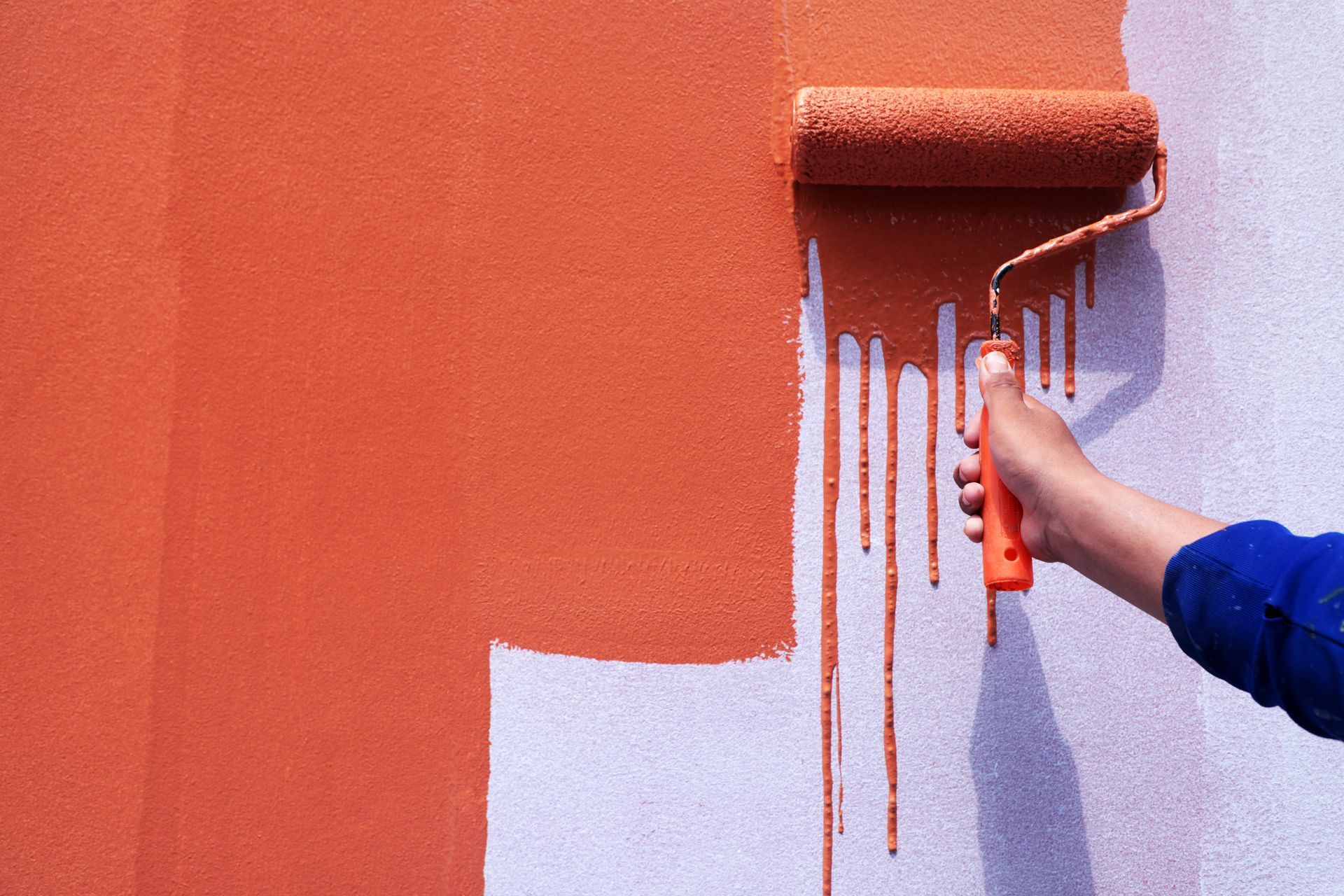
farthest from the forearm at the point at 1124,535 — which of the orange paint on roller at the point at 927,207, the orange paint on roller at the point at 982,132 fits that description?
the orange paint on roller at the point at 982,132

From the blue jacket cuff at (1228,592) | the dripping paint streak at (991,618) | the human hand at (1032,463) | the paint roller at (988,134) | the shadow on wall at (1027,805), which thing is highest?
the paint roller at (988,134)

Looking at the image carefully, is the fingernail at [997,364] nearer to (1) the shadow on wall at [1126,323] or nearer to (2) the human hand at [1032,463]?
(2) the human hand at [1032,463]

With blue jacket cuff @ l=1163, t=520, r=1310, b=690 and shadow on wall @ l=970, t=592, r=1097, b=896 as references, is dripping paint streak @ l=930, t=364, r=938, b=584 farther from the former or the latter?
blue jacket cuff @ l=1163, t=520, r=1310, b=690

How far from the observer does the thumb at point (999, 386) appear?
0.77m

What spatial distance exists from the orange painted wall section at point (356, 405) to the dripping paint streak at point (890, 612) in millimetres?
104

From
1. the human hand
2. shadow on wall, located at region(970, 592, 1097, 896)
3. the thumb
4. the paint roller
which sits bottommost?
shadow on wall, located at region(970, 592, 1097, 896)

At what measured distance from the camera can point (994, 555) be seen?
76 centimetres

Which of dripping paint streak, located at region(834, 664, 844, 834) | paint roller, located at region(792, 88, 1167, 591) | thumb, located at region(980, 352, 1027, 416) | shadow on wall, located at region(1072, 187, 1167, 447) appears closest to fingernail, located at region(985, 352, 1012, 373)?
thumb, located at region(980, 352, 1027, 416)

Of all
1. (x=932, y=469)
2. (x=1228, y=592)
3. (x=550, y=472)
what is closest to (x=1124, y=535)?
(x=1228, y=592)

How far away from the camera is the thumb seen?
773mm

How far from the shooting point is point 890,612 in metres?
0.94

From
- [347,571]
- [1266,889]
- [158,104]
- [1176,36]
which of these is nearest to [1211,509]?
[1266,889]

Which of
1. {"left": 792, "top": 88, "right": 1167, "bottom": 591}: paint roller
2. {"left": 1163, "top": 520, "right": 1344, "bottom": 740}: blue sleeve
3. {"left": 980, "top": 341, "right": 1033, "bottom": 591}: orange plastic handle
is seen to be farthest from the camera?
{"left": 792, "top": 88, "right": 1167, "bottom": 591}: paint roller

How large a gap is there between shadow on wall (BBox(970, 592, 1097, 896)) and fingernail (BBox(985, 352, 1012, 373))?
37cm
